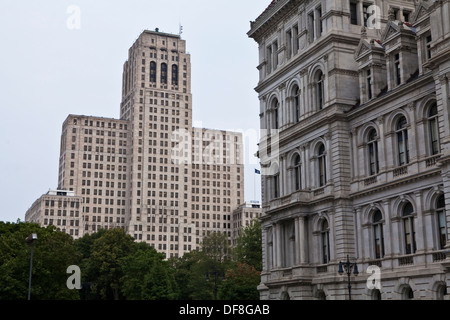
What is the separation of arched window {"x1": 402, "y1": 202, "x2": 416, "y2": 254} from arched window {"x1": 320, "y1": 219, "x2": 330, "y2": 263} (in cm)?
837

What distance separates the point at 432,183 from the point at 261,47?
3039cm

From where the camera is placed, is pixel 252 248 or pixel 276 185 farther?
pixel 252 248

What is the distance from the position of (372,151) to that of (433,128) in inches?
283

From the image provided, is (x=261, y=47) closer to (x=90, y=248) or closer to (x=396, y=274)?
(x=396, y=274)

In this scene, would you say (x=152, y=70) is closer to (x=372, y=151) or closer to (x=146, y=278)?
(x=146, y=278)

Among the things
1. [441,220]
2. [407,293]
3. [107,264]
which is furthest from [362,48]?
[107,264]

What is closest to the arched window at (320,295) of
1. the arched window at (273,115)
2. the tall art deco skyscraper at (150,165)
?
the arched window at (273,115)

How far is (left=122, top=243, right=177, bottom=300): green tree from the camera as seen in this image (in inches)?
3465

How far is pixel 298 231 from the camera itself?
52.4 meters

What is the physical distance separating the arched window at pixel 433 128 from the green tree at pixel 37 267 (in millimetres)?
42877

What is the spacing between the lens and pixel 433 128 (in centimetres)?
4188

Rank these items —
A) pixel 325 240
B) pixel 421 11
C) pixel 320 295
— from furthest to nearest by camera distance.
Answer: pixel 325 240, pixel 320 295, pixel 421 11

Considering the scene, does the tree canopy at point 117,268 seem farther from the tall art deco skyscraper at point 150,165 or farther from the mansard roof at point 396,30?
the tall art deco skyscraper at point 150,165
